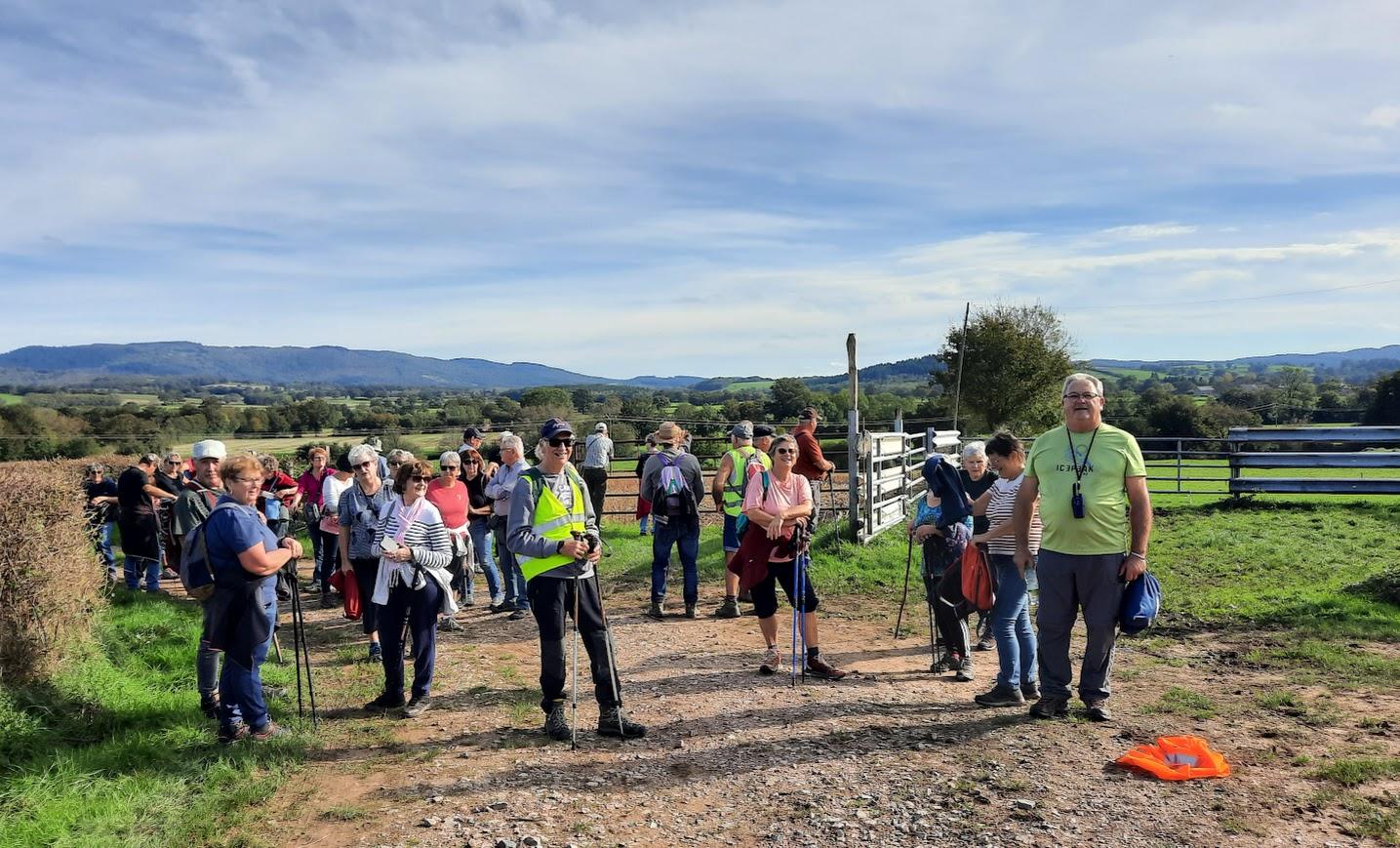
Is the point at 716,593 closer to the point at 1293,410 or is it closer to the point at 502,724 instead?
the point at 502,724

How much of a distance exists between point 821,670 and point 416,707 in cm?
298

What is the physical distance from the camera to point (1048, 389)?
124 feet

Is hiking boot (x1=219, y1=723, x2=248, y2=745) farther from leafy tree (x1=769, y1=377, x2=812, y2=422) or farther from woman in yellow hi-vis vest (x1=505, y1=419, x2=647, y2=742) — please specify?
leafy tree (x1=769, y1=377, x2=812, y2=422)

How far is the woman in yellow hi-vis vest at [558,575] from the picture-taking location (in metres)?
5.20

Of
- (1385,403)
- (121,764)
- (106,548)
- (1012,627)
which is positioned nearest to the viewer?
(121,764)

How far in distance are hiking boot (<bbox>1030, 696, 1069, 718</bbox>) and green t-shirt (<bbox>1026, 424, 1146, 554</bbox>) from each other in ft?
3.21

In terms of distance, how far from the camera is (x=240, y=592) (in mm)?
5004

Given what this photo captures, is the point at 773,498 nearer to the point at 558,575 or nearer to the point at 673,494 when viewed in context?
the point at 558,575

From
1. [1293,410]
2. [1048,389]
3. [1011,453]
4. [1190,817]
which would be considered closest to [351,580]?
[1011,453]

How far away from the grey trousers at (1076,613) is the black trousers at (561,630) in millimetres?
2729

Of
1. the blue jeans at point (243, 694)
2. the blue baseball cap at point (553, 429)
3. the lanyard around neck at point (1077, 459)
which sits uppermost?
the blue baseball cap at point (553, 429)

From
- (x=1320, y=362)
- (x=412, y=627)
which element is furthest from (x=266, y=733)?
(x=1320, y=362)

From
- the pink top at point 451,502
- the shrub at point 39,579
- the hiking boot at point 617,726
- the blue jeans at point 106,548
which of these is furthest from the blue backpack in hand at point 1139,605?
the blue jeans at point 106,548

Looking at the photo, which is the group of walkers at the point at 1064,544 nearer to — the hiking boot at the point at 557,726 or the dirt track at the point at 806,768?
the dirt track at the point at 806,768
